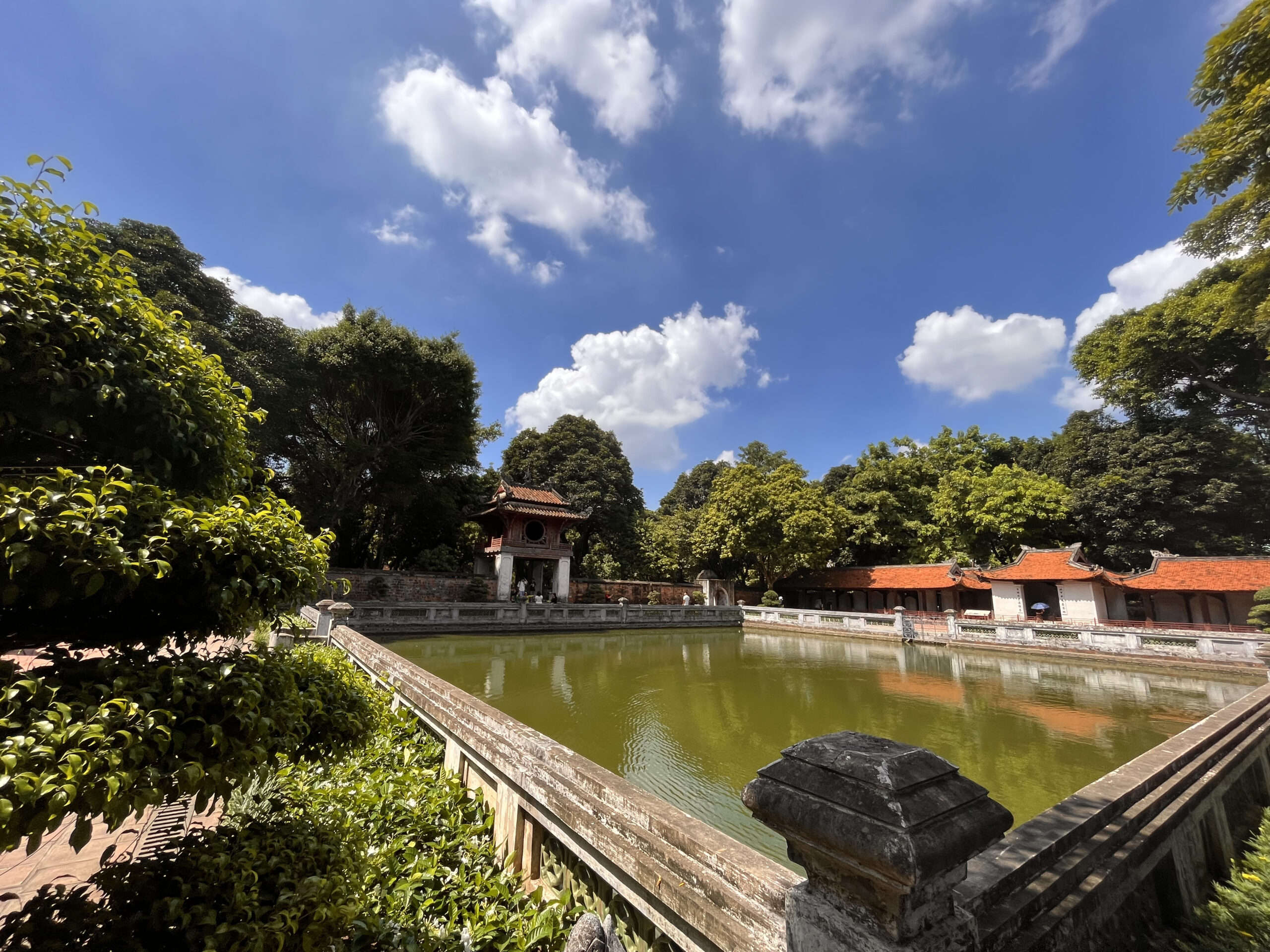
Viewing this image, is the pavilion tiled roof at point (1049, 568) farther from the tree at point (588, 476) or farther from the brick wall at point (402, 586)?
the brick wall at point (402, 586)

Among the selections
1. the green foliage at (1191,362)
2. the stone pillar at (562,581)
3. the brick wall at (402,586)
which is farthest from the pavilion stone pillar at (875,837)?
the green foliage at (1191,362)

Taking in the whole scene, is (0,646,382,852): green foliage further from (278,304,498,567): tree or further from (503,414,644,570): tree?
(503,414,644,570): tree

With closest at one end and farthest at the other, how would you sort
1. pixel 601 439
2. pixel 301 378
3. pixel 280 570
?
pixel 280 570
pixel 301 378
pixel 601 439

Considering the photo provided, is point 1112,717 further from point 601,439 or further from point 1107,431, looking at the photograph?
point 601,439

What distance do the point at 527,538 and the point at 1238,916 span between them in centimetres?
2029

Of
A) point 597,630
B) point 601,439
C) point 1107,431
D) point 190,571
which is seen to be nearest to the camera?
point 190,571

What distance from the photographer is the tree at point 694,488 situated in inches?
1420

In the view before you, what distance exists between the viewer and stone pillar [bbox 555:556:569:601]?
21.2 m

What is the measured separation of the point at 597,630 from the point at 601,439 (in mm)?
13540

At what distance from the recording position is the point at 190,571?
1565 mm

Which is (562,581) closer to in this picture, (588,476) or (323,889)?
(588,476)

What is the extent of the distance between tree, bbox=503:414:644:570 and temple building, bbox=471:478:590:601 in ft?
11.6

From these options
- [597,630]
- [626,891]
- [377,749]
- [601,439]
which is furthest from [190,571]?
[601,439]

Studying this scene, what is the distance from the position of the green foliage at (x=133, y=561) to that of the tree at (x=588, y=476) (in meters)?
24.0
